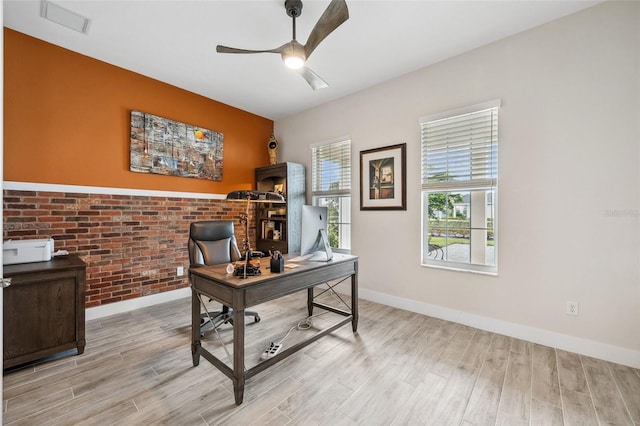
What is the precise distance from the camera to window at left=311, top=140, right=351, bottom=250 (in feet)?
13.4

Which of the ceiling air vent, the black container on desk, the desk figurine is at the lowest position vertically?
the black container on desk

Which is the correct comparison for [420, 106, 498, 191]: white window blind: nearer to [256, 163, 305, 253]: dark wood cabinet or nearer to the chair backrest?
[256, 163, 305, 253]: dark wood cabinet

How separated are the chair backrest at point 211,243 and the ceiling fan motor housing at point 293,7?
2.17m

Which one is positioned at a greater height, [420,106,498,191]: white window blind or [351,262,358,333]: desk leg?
[420,106,498,191]: white window blind

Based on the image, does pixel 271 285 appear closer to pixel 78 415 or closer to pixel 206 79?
pixel 78 415

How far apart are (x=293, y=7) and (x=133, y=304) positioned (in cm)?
360

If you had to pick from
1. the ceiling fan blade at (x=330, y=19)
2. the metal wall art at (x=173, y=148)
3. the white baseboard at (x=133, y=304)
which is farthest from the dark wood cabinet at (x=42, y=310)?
the ceiling fan blade at (x=330, y=19)

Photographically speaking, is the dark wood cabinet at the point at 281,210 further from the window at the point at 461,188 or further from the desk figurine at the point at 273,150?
the window at the point at 461,188

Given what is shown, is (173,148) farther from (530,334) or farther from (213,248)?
(530,334)

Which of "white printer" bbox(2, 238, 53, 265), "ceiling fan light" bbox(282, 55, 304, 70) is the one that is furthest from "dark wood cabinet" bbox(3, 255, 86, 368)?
"ceiling fan light" bbox(282, 55, 304, 70)

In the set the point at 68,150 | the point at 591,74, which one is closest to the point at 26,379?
the point at 68,150

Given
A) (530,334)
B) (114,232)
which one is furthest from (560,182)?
(114,232)

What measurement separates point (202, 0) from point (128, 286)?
3.10m

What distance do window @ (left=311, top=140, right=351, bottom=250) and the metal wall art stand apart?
1486 mm
